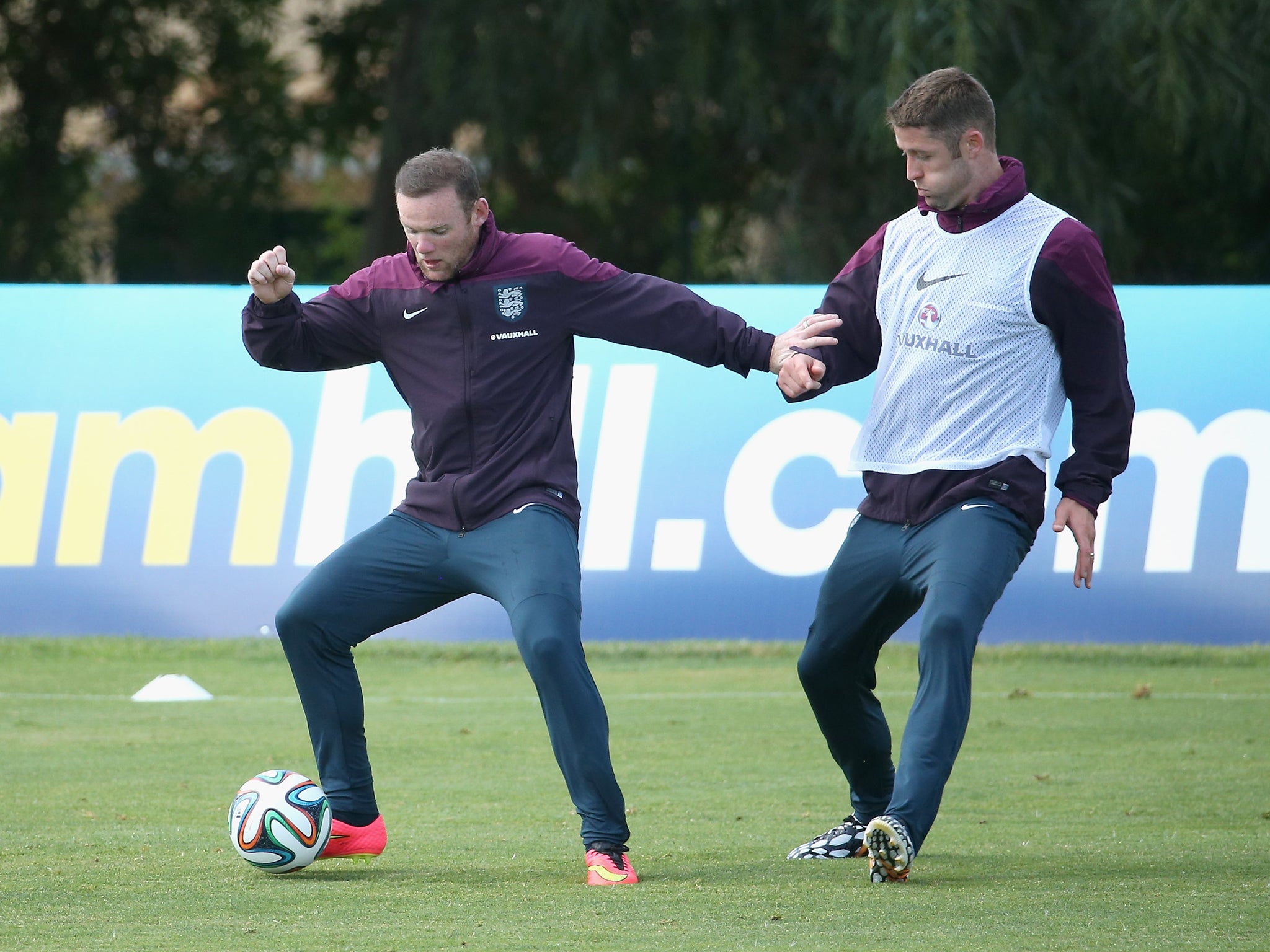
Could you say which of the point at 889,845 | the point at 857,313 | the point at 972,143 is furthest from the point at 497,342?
the point at 889,845

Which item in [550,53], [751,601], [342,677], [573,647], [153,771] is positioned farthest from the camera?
[550,53]

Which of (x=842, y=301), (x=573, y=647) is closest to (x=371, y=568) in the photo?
(x=573, y=647)

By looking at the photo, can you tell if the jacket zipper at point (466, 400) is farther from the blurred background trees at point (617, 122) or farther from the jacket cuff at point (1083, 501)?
the blurred background trees at point (617, 122)

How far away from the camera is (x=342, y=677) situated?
204 inches

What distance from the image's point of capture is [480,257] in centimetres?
518

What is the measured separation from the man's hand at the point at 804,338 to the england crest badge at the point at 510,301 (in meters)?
0.75

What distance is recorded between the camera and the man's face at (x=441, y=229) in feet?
16.4

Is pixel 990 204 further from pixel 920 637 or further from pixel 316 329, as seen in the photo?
pixel 316 329

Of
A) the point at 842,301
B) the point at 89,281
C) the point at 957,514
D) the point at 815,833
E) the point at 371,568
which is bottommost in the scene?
the point at 89,281

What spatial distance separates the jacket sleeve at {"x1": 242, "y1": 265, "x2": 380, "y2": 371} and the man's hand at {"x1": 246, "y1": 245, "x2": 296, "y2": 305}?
0.03 meters

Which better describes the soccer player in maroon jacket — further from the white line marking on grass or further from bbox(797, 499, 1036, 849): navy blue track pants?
the white line marking on grass

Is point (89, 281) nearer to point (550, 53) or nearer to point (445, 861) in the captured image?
point (550, 53)

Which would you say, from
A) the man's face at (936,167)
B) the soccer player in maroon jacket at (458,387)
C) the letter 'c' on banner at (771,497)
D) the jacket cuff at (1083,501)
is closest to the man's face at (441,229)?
the soccer player in maroon jacket at (458,387)

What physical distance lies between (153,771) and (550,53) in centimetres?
1232
